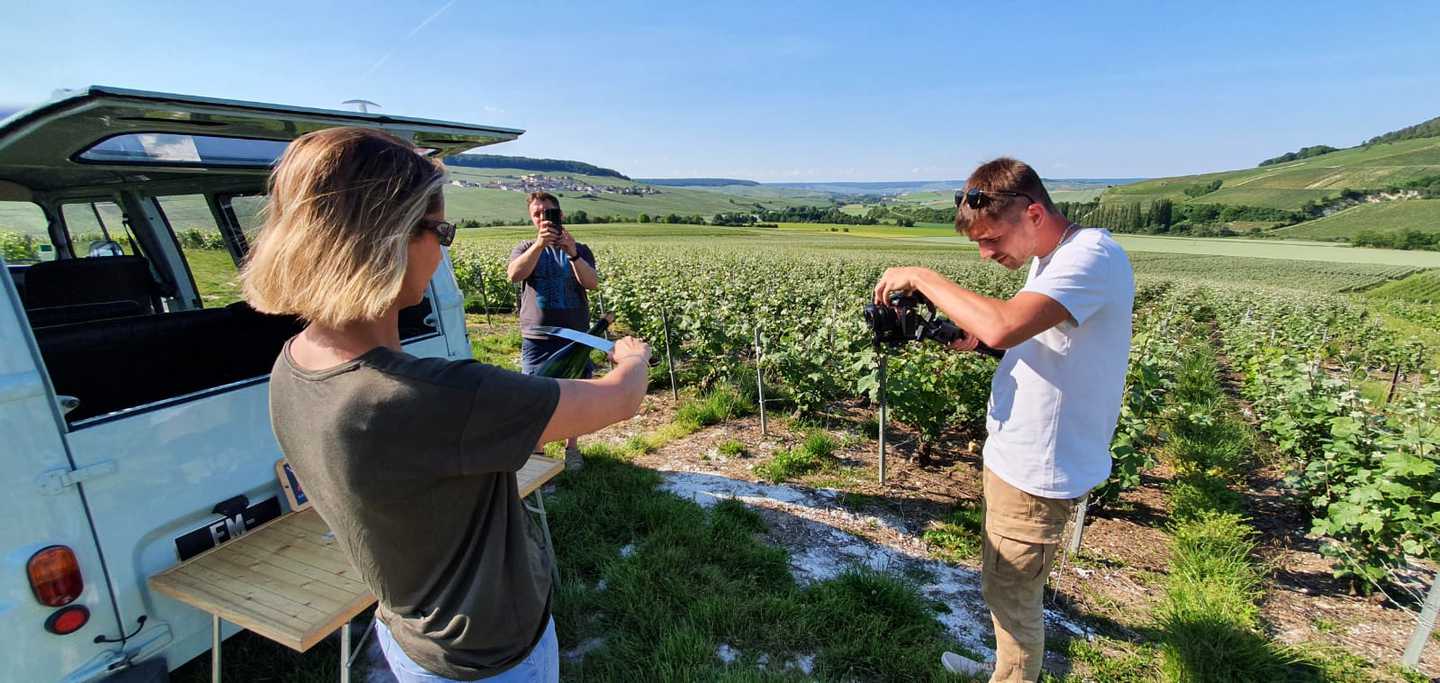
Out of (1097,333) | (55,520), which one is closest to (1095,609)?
(1097,333)

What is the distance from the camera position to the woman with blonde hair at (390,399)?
979 millimetres

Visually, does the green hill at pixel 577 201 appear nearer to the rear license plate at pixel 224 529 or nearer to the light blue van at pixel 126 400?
the light blue van at pixel 126 400

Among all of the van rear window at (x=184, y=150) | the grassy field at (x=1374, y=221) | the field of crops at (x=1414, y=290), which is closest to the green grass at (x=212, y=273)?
the van rear window at (x=184, y=150)

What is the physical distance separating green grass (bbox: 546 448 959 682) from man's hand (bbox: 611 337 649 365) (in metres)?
1.98

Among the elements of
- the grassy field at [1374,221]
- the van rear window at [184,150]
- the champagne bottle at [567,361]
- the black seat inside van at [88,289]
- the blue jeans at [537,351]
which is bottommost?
the grassy field at [1374,221]

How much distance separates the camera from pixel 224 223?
4113 millimetres

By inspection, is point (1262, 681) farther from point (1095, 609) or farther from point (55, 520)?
point (55, 520)

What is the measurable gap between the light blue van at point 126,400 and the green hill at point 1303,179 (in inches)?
3606

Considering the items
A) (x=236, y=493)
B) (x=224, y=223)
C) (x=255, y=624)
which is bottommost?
(x=255, y=624)

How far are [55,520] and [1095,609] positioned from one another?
184 inches

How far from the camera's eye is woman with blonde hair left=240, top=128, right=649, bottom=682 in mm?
979

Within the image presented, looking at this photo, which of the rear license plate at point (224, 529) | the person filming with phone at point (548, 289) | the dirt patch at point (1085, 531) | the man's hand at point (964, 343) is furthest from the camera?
the person filming with phone at point (548, 289)

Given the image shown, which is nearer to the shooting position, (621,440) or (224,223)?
(224,223)

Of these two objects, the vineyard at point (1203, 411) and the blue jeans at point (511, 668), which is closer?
the blue jeans at point (511, 668)
